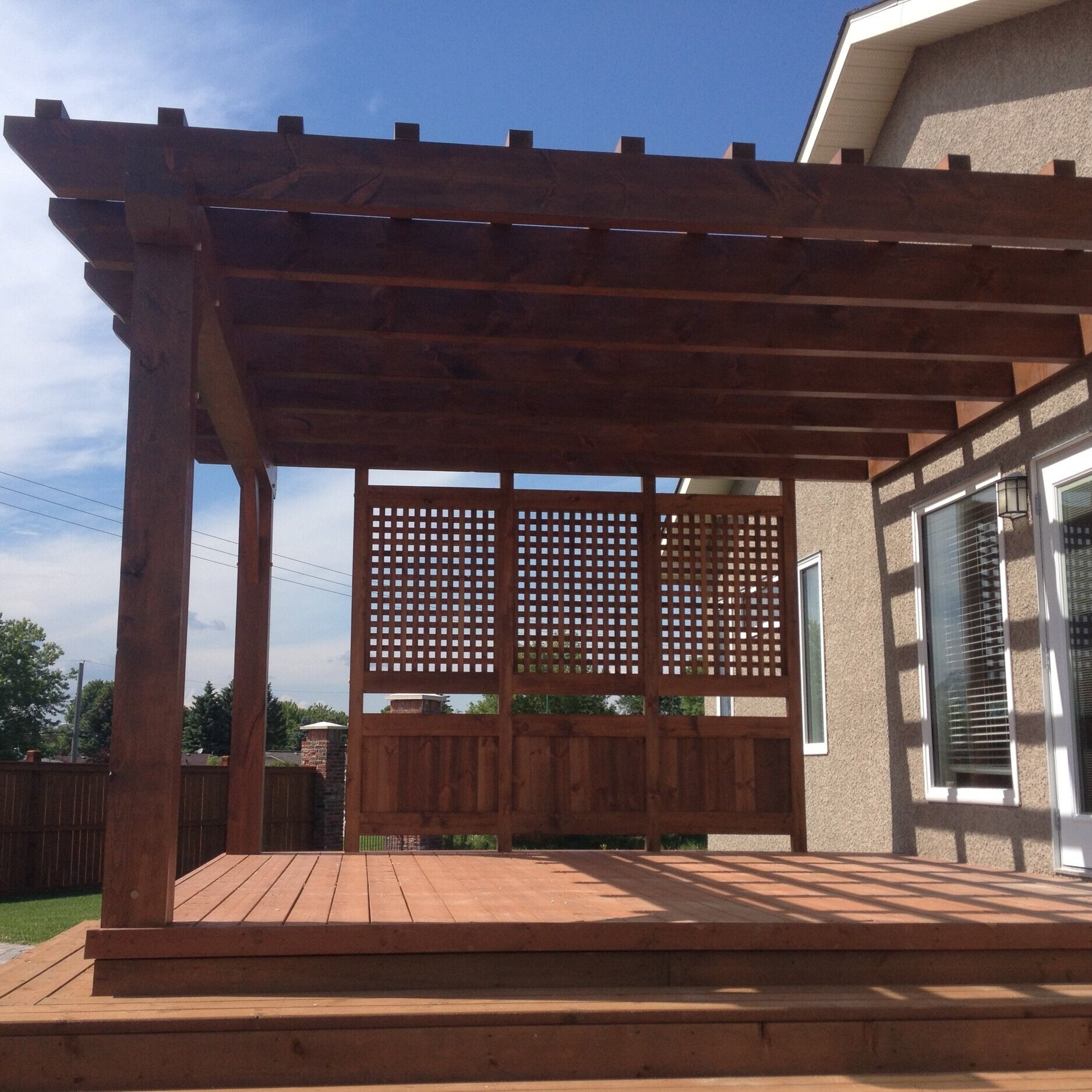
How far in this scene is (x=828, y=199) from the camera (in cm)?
404

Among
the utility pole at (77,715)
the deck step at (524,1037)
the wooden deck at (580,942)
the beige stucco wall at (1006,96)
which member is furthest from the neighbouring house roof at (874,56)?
the utility pole at (77,715)

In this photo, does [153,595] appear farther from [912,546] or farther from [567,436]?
[912,546]

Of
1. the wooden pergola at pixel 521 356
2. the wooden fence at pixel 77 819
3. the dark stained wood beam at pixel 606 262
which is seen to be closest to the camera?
the wooden pergola at pixel 521 356

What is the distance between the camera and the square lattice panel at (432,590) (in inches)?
283

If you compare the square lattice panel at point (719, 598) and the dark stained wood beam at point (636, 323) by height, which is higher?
the dark stained wood beam at point (636, 323)

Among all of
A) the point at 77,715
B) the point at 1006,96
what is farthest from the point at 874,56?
the point at 77,715

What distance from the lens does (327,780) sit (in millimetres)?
14297

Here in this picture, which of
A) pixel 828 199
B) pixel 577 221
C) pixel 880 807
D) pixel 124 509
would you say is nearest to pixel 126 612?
pixel 124 509

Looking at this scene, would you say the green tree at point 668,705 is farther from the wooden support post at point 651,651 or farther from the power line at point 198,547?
the power line at point 198,547

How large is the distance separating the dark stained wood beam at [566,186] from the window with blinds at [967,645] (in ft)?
7.33

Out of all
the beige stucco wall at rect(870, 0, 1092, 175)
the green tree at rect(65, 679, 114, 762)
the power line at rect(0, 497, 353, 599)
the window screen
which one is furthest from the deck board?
the green tree at rect(65, 679, 114, 762)

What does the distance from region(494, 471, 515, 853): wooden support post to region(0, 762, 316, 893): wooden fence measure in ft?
17.4

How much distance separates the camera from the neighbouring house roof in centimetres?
605

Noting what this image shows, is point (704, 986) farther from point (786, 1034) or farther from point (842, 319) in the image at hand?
point (842, 319)
